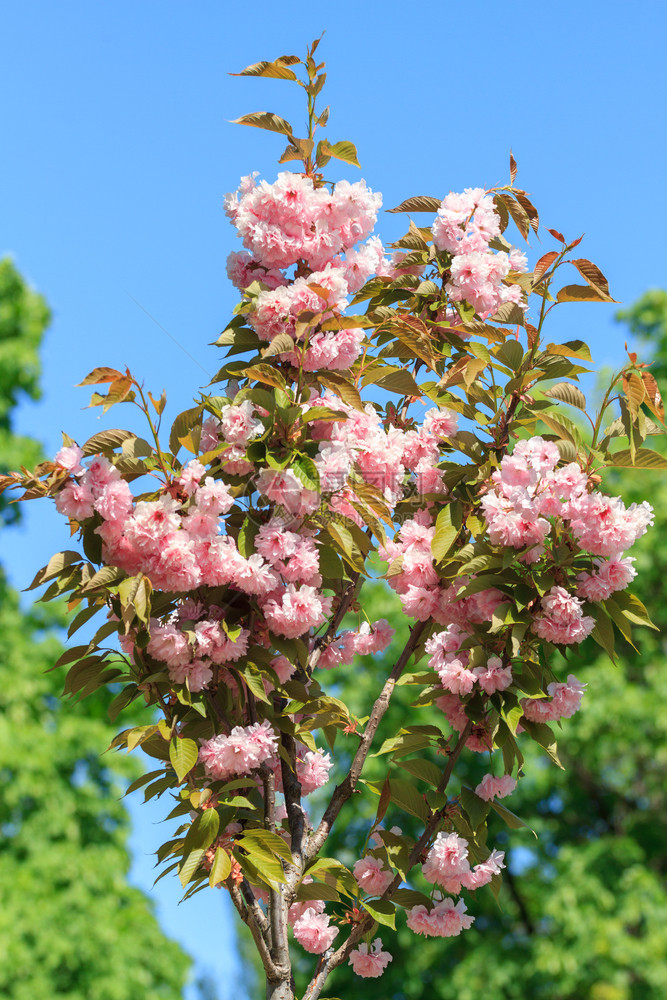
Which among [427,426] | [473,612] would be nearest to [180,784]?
[473,612]

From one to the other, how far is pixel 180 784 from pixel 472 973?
A: 32.0 ft

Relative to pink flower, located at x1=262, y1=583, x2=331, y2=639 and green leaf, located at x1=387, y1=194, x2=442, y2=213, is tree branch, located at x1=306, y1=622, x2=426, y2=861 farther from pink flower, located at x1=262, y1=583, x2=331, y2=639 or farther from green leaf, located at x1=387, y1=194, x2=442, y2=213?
green leaf, located at x1=387, y1=194, x2=442, y2=213

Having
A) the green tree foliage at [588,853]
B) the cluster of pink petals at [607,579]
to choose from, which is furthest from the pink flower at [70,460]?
the green tree foliage at [588,853]

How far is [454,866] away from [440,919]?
0.23 metres

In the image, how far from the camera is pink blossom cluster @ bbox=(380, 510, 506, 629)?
249cm

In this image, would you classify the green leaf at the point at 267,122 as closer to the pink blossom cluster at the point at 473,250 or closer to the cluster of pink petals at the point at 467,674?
the pink blossom cluster at the point at 473,250

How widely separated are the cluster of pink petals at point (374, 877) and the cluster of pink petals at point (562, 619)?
817 mm

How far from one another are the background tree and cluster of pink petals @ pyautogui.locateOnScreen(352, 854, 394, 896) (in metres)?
9.20

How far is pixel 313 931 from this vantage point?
2.45 metres

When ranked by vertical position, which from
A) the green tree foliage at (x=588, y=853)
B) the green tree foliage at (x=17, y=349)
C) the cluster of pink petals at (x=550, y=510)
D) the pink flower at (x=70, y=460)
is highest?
the green tree foliage at (x=17, y=349)

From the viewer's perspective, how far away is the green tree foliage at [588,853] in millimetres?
9461

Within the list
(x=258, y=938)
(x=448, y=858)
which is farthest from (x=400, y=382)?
(x=258, y=938)

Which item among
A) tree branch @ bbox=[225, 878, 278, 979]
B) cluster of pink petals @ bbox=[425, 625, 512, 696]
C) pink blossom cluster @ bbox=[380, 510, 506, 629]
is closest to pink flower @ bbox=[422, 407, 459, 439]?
pink blossom cluster @ bbox=[380, 510, 506, 629]

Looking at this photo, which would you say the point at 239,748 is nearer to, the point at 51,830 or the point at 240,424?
the point at 240,424
